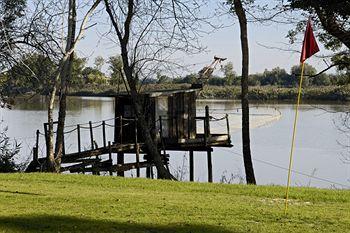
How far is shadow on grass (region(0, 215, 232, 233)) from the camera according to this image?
24.4 feet

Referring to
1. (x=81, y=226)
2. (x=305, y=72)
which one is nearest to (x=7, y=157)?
(x=81, y=226)

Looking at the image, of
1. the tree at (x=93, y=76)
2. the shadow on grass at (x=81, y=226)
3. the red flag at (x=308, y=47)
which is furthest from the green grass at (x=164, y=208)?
the tree at (x=93, y=76)

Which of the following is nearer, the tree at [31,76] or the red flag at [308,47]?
the red flag at [308,47]

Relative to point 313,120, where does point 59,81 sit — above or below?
above

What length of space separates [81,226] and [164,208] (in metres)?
1.79

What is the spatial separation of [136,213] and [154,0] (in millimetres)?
10650

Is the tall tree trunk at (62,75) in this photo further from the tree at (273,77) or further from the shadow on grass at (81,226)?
the tree at (273,77)

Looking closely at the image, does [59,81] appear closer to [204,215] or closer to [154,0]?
[154,0]

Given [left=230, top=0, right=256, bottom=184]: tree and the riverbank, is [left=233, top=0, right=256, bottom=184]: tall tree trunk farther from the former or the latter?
the riverbank

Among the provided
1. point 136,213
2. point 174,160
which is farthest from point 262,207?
point 174,160

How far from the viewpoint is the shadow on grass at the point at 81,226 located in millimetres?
7426

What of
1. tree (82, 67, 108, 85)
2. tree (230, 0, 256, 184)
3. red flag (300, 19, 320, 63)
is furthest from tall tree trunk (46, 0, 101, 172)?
tree (82, 67, 108, 85)

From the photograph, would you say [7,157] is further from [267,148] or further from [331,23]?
[267,148]

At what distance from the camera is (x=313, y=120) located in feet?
140
